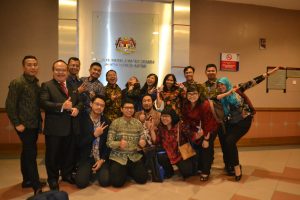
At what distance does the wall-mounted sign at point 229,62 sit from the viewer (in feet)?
18.2

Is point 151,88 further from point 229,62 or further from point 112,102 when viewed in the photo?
point 229,62

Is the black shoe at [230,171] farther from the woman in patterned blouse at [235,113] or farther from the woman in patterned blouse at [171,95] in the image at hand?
the woman in patterned blouse at [171,95]

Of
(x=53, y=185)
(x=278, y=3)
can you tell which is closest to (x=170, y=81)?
(x=53, y=185)

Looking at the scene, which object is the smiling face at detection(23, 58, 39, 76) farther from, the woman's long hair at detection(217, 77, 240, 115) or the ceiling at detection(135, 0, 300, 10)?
the ceiling at detection(135, 0, 300, 10)

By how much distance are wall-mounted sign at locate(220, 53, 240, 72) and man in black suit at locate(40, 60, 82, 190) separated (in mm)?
3379

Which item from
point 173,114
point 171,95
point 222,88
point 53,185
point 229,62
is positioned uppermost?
point 229,62

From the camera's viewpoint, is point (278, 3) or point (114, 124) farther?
point (278, 3)

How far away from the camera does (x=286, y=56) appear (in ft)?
19.6

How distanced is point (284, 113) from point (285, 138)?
548 mm

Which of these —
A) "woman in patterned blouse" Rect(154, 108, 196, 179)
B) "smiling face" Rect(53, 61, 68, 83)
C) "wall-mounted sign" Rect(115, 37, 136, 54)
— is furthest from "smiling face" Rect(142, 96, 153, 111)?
"wall-mounted sign" Rect(115, 37, 136, 54)

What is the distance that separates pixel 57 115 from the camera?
115 inches

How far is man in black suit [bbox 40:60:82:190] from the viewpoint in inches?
114

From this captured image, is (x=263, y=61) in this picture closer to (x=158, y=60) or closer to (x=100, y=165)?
(x=158, y=60)

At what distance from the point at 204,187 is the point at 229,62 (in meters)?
3.04
